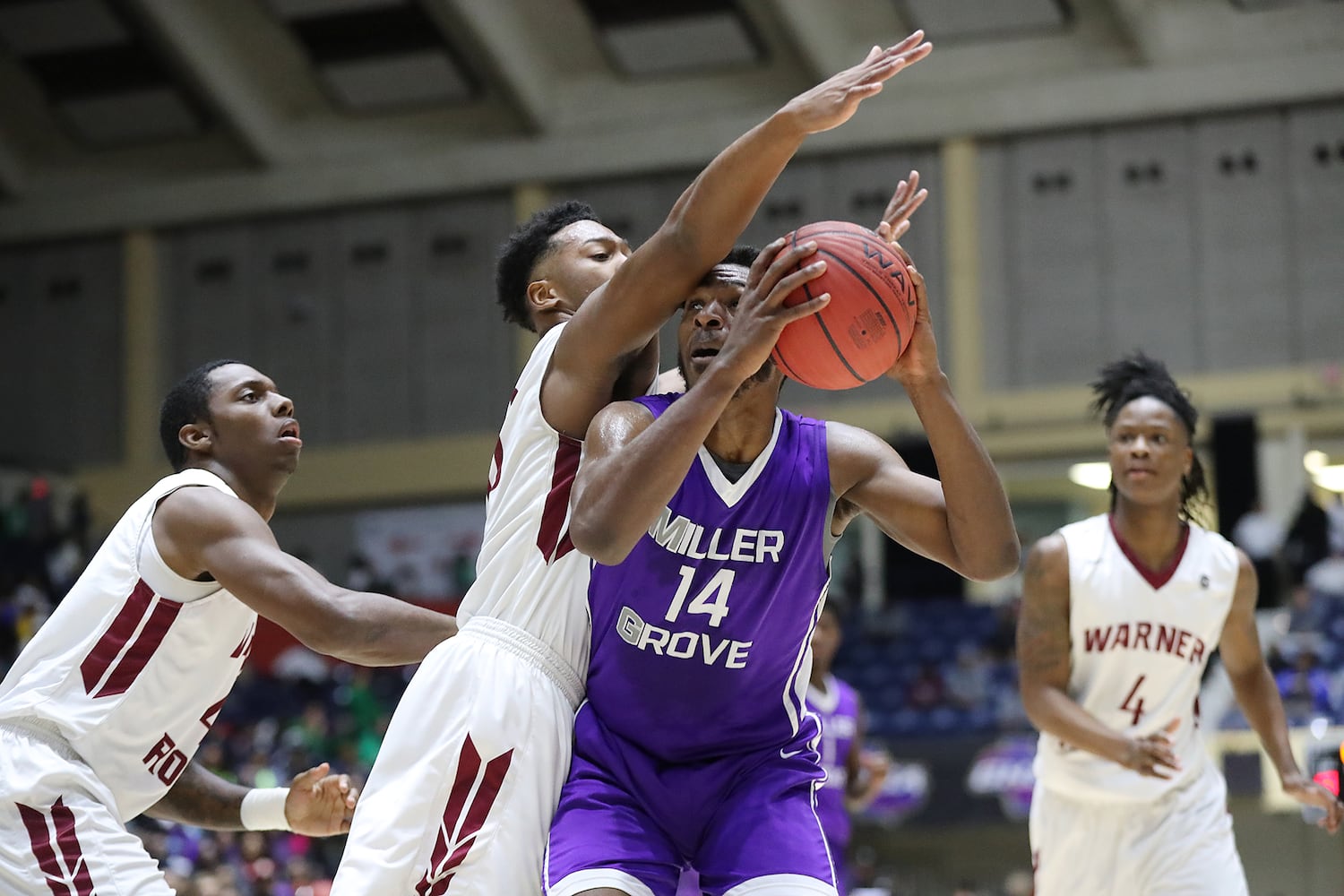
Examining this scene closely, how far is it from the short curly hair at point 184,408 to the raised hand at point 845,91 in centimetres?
195

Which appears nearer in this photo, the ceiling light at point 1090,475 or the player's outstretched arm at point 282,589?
the player's outstretched arm at point 282,589

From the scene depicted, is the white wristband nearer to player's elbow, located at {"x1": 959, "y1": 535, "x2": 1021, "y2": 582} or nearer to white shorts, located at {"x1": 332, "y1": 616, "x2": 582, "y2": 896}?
white shorts, located at {"x1": 332, "y1": 616, "x2": 582, "y2": 896}

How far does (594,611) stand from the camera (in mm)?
3855

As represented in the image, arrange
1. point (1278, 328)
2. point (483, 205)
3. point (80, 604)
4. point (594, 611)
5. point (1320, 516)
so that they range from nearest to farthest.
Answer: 1. point (594, 611)
2. point (80, 604)
3. point (1320, 516)
4. point (1278, 328)
5. point (483, 205)

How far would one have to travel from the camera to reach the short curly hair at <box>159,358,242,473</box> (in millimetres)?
4504

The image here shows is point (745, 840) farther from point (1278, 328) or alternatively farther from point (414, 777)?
point (1278, 328)

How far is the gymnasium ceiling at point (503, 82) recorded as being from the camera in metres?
19.5

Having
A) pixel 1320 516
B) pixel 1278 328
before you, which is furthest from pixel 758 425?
pixel 1278 328

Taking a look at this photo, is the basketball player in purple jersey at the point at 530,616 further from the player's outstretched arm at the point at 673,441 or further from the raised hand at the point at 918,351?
the raised hand at the point at 918,351

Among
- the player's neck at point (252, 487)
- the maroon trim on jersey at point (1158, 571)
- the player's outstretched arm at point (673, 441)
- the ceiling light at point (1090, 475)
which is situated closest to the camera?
the player's outstretched arm at point (673, 441)

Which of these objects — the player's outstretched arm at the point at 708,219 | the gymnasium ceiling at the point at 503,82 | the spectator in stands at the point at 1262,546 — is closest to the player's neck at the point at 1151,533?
the player's outstretched arm at the point at 708,219

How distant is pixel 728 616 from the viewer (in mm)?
3713

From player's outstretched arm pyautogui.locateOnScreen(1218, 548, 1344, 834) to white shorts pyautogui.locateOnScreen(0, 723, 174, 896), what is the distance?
399cm

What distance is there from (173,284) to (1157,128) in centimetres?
1408
